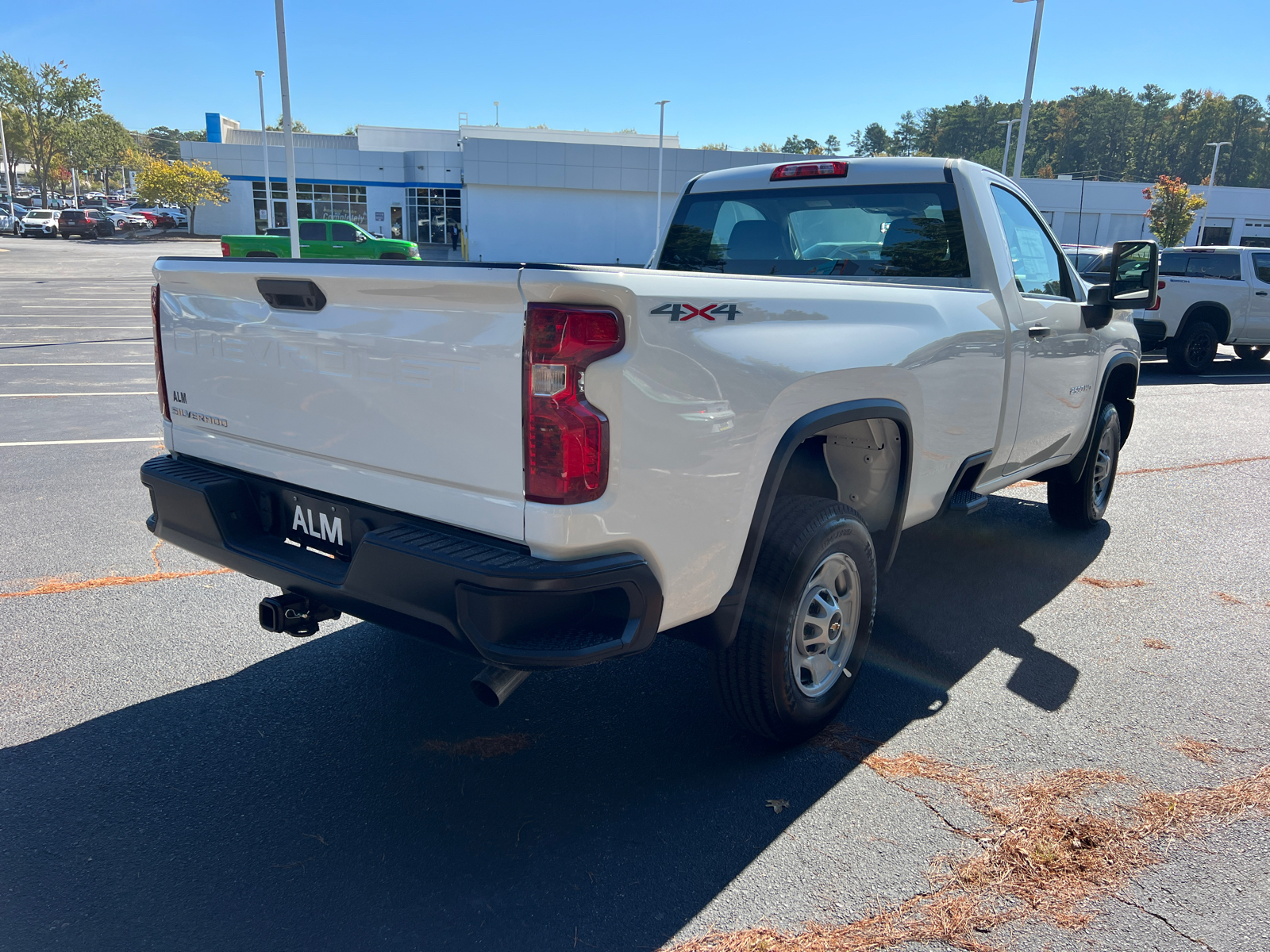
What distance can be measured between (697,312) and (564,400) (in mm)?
453

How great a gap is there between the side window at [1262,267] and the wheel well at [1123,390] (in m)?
10.5

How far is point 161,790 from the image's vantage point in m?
2.79

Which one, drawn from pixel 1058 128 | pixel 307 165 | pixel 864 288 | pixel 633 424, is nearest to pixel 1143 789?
pixel 864 288

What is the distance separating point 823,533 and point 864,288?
2.77 ft

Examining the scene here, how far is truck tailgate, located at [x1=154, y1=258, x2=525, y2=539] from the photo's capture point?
7.27ft

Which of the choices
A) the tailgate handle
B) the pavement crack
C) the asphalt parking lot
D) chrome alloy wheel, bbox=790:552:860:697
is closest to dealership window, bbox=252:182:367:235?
the asphalt parking lot

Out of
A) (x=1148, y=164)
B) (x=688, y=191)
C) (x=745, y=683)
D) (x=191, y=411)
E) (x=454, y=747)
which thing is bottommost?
(x=454, y=747)

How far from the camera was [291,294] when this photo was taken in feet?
8.63

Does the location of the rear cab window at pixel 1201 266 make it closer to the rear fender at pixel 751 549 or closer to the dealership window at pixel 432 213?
the rear fender at pixel 751 549

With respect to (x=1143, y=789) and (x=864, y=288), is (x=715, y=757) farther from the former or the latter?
(x=864, y=288)

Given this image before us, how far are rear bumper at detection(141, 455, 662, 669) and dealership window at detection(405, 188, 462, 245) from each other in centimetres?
5214

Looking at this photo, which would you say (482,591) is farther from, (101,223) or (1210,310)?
(101,223)

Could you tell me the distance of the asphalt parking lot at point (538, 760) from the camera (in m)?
2.32

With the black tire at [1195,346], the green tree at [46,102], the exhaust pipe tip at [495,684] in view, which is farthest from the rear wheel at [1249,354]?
the green tree at [46,102]
